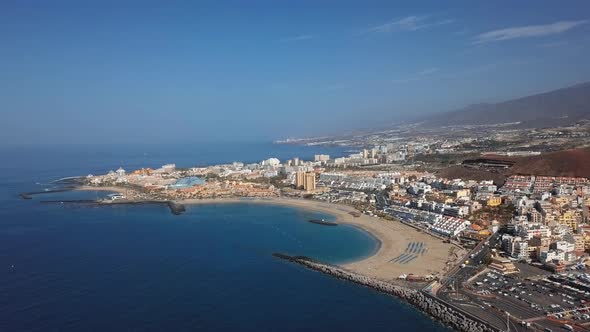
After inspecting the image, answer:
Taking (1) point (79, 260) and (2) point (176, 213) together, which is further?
(2) point (176, 213)

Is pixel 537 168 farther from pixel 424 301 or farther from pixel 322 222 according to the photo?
pixel 424 301

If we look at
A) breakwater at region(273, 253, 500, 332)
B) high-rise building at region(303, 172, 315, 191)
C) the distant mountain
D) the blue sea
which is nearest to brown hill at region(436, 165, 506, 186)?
high-rise building at region(303, 172, 315, 191)

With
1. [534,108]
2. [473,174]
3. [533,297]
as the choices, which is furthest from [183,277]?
[534,108]

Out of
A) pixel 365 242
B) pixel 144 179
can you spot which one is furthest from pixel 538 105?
pixel 365 242

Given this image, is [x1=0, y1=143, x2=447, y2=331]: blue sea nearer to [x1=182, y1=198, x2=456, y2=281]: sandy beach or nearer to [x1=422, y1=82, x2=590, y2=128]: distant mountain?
[x1=182, y1=198, x2=456, y2=281]: sandy beach

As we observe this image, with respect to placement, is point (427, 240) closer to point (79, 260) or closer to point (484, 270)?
point (484, 270)
